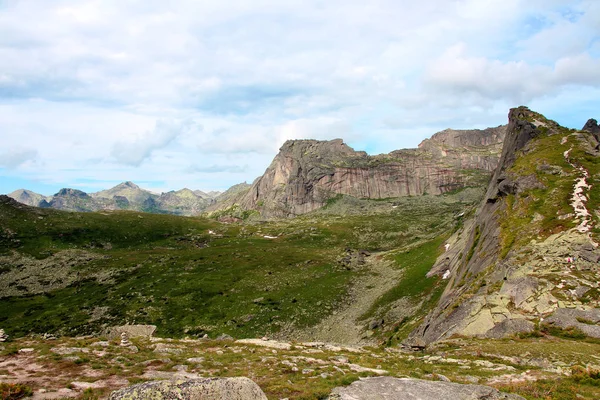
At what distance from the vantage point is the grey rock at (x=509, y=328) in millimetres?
26691

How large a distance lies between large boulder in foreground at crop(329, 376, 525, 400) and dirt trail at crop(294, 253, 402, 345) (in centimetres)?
3792

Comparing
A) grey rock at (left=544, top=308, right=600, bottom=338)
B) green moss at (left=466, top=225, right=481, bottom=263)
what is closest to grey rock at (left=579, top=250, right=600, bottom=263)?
grey rock at (left=544, top=308, right=600, bottom=338)

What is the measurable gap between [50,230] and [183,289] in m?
96.4

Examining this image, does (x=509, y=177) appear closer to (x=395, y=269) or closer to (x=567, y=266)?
(x=567, y=266)

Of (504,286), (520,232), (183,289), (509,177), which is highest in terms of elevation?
(509,177)

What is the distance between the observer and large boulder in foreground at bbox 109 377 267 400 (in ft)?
30.8

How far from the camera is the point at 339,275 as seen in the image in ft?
305

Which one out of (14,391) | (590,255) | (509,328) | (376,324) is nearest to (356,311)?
(376,324)

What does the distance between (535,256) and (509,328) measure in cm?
1142

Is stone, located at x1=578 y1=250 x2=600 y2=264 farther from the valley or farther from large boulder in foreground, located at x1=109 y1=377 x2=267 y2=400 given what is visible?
large boulder in foreground, located at x1=109 y1=377 x2=267 y2=400

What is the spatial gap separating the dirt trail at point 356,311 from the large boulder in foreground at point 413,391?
3792 cm

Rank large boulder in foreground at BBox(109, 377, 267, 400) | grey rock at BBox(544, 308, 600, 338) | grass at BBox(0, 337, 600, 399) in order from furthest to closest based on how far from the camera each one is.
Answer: grey rock at BBox(544, 308, 600, 338) < grass at BBox(0, 337, 600, 399) < large boulder in foreground at BBox(109, 377, 267, 400)

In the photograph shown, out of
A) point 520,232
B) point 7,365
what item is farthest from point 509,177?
point 7,365

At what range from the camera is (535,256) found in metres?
34.5
